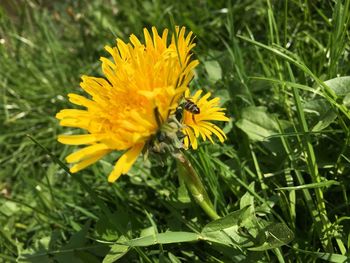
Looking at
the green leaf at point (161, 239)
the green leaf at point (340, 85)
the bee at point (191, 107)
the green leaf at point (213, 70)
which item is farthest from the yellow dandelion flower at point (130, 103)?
the green leaf at point (213, 70)

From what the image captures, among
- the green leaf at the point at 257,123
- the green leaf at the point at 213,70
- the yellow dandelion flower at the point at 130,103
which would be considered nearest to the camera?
the yellow dandelion flower at the point at 130,103

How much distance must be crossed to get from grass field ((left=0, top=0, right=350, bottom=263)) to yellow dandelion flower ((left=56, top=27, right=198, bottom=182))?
143 millimetres

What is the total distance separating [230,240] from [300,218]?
358mm

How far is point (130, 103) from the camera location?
1232 mm

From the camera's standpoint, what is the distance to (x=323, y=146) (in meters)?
1.69

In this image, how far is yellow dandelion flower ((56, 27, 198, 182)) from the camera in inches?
44.3

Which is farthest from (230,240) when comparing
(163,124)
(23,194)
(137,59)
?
(23,194)

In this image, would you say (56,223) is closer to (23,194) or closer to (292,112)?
(23,194)

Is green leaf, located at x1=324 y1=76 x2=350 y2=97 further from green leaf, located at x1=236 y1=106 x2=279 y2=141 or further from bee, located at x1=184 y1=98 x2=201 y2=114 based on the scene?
bee, located at x1=184 y1=98 x2=201 y2=114

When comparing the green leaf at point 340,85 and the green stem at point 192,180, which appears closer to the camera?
the green stem at point 192,180

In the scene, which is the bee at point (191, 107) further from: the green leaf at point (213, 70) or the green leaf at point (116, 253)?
the green leaf at point (213, 70)

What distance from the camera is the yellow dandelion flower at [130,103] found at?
1126 mm

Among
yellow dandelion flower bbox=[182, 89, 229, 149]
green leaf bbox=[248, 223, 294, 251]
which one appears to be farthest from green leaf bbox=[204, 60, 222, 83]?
green leaf bbox=[248, 223, 294, 251]

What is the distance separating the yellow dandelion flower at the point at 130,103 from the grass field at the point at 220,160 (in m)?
0.14
